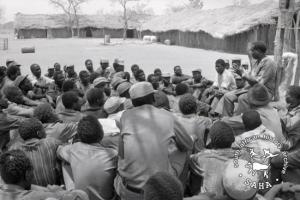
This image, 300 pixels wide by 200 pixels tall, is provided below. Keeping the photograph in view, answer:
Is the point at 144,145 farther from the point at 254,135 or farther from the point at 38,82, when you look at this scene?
the point at 38,82

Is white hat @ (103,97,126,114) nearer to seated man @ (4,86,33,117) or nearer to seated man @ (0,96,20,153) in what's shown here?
seated man @ (4,86,33,117)

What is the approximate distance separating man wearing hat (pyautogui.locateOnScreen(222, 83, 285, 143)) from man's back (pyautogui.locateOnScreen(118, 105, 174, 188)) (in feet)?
5.55

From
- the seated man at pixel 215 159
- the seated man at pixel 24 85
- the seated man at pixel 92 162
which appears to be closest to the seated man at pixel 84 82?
the seated man at pixel 24 85

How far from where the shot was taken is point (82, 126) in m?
3.67

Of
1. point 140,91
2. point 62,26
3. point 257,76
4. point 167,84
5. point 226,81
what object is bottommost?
point 167,84

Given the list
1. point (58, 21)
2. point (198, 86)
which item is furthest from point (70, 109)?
point (58, 21)

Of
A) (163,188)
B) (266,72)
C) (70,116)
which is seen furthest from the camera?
(266,72)

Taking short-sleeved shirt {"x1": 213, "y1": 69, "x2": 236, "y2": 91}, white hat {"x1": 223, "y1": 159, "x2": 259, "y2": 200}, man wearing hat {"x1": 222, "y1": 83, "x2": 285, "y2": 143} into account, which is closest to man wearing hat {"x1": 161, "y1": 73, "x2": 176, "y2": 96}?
short-sleeved shirt {"x1": 213, "y1": 69, "x2": 236, "y2": 91}

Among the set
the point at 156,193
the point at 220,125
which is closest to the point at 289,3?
the point at 220,125

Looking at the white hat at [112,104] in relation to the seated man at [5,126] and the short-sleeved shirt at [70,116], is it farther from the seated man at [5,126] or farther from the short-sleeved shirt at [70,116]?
the seated man at [5,126]

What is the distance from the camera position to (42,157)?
148 inches

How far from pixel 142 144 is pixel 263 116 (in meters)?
2.06

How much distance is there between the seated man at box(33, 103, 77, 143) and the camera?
4391mm

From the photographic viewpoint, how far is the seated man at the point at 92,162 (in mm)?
3551
